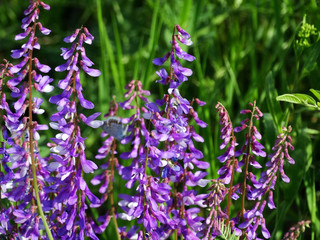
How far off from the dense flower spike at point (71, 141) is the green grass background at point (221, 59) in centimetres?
41

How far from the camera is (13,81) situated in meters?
1.71

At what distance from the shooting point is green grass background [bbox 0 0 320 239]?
93.4 inches

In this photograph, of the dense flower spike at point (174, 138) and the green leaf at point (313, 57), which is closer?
the dense flower spike at point (174, 138)

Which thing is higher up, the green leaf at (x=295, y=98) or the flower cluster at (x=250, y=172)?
the green leaf at (x=295, y=98)

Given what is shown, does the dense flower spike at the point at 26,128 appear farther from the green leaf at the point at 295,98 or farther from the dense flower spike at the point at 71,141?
the green leaf at the point at 295,98

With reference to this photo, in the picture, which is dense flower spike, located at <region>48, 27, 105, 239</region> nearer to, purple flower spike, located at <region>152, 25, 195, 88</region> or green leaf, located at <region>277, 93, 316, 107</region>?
purple flower spike, located at <region>152, 25, 195, 88</region>

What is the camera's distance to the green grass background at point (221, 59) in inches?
93.4

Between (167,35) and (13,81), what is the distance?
70.6 inches

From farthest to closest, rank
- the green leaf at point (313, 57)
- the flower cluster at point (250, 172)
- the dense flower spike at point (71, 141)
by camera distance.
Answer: the green leaf at point (313, 57), the flower cluster at point (250, 172), the dense flower spike at point (71, 141)

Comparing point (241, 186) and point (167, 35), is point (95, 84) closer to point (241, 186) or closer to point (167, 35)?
point (167, 35)

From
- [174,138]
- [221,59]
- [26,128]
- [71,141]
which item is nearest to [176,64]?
[174,138]

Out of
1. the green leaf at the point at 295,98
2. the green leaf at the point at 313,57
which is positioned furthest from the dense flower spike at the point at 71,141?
the green leaf at the point at 313,57

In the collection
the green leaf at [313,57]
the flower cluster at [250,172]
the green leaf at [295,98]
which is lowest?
the flower cluster at [250,172]

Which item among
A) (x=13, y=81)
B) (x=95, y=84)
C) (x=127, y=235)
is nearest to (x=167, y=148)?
(x=127, y=235)
